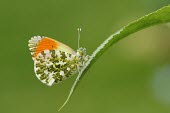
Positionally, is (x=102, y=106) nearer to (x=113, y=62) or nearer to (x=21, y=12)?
(x=113, y=62)

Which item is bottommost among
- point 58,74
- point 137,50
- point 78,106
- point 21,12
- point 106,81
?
point 58,74

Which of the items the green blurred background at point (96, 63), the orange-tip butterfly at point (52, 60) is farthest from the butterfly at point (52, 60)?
the green blurred background at point (96, 63)

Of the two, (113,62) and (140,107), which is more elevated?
(113,62)

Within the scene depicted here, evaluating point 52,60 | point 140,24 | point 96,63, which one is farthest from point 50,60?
point 96,63

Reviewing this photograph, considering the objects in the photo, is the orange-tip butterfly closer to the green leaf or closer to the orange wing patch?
the orange wing patch

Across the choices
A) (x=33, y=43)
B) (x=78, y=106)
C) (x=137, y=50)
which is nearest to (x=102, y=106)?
(x=78, y=106)

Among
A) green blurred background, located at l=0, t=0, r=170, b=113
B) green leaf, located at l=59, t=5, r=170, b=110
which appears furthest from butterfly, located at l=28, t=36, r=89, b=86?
green blurred background, located at l=0, t=0, r=170, b=113

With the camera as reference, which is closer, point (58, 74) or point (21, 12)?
point (58, 74)

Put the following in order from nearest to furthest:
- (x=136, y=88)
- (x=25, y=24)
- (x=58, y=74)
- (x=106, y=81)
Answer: (x=58, y=74) → (x=136, y=88) → (x=106, y=81) → (x=25, y=24)
